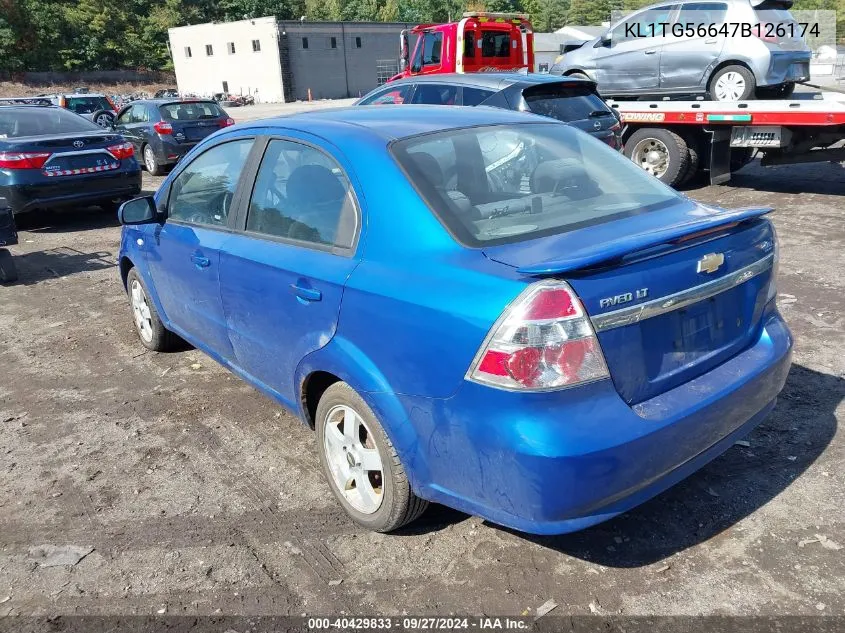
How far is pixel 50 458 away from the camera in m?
3.96

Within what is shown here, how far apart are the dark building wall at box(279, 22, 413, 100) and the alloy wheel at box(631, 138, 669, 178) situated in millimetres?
50691

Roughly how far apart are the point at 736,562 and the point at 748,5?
9.99m

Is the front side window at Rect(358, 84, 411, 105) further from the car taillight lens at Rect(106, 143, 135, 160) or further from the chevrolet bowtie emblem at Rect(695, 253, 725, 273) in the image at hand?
the chevrolet bowtie emblem at Rect(695, 253, 725, 273)

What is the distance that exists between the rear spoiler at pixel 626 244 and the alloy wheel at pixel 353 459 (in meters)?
1.04

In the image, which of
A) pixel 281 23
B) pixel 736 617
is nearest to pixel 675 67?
pixel 736 617

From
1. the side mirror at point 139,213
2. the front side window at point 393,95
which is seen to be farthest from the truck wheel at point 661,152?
the side mirror at point 139,213

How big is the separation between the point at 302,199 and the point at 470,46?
1277cm

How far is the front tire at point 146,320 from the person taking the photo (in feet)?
16.9

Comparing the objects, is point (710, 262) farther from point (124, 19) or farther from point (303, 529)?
point (124, 19)

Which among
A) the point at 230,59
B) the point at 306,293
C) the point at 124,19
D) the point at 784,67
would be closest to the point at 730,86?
the point at 784,67

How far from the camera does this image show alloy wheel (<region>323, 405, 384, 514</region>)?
3000 millimetres

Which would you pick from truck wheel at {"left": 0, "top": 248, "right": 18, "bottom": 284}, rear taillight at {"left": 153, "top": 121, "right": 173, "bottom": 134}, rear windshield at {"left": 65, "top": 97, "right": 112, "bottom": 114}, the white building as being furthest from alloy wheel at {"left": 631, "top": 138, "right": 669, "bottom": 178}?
the white building

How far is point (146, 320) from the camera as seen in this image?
5.36 m

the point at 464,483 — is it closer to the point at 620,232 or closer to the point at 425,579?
the point at 425,579
